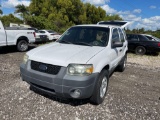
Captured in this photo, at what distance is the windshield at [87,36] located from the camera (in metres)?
4.62

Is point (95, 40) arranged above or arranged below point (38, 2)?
below

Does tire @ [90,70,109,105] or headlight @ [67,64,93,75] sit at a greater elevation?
headlight @ [67,64,93,75]

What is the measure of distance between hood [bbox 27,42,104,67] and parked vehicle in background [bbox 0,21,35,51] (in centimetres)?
633

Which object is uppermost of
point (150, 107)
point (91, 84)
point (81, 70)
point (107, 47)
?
point (107, 47)

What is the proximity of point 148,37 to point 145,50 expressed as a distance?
0.94 m

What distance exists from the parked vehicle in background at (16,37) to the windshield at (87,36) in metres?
5.66

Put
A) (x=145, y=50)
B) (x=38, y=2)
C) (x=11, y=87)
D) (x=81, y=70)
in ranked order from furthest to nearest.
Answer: (x=38, y=2) < (x=145, y=50) < (x=11, y=87) < (x=81, y=70)

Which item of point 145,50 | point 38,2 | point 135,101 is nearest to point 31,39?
point 145,50

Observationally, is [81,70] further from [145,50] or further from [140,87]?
[145,50]

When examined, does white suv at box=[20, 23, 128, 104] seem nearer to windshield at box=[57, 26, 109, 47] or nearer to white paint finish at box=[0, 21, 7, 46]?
windshield at box=[57, 26, 109, 47]

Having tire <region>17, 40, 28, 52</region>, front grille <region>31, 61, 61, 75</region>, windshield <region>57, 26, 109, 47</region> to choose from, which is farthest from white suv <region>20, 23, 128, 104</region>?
tire <region>17, 40, 28, 52</region>

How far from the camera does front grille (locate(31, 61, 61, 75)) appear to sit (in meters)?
3.48

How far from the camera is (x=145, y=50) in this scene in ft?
40.1

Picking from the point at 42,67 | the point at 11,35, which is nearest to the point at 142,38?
the point at 11,35
